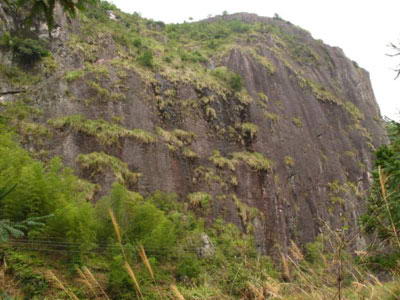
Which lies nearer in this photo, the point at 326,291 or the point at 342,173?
the point at 326,291

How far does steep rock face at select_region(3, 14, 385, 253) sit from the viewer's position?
16203 mm

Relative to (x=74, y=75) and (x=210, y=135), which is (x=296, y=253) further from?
(x=210, y=135)

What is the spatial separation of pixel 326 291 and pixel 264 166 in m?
18.6

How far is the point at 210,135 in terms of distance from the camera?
20.5 meters

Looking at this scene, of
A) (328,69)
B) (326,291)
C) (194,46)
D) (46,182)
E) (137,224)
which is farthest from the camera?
(328,69)

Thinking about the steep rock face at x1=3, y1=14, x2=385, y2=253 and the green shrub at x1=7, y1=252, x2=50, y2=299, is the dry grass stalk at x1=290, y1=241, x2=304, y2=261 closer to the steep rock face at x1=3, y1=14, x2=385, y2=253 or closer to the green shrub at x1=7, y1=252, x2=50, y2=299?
the green shrub at x1=7, y1=252, x2=50, y2=299

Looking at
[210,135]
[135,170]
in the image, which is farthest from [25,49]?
[210,135]

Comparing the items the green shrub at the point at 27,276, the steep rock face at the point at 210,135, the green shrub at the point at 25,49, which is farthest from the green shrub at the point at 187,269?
the green shrub at the point at 25,49

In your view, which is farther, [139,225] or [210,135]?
[210,135]

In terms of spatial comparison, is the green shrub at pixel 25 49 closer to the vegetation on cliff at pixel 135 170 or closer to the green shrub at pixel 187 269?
the vegetation on cliff at pixel 135 170

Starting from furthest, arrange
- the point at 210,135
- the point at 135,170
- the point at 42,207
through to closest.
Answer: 1. the point at 210,135
2. the point at 135,170
3. the point at 42,207

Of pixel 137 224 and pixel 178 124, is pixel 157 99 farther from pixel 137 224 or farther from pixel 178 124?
pixel 137 224

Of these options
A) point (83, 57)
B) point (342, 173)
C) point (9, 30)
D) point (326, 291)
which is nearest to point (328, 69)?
point (342, 173)

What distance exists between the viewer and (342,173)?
25953 millimetres
